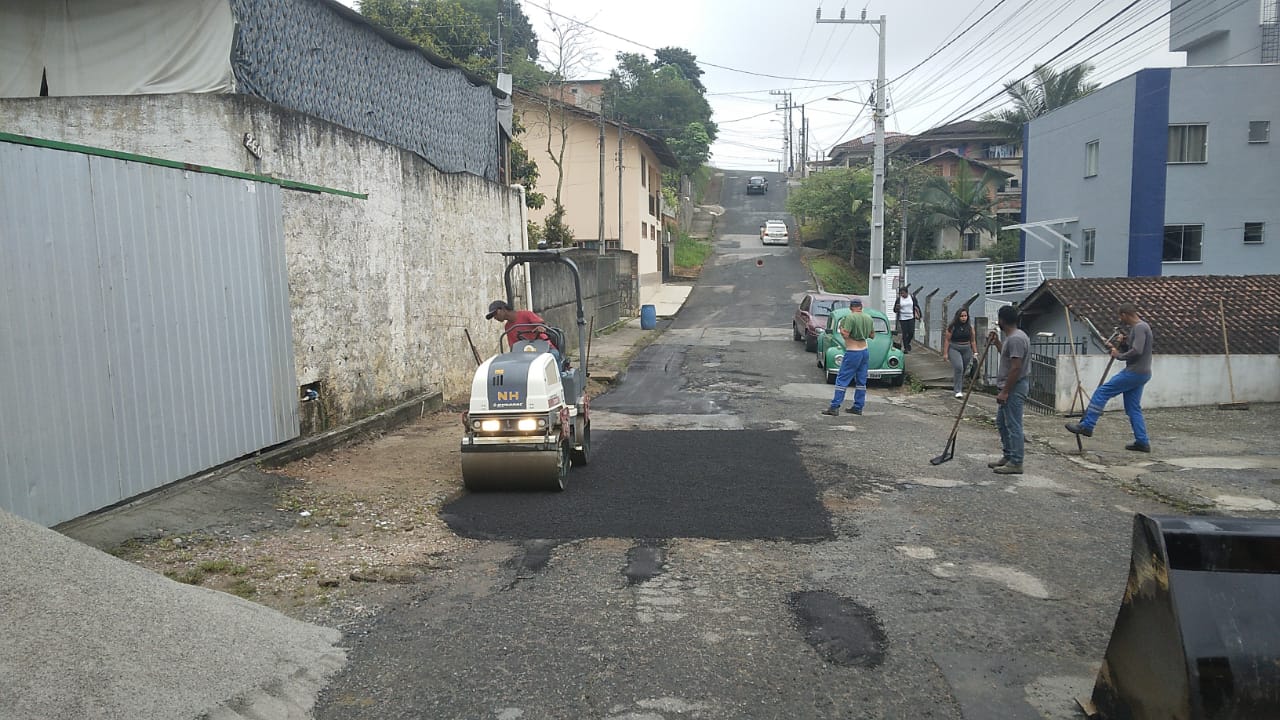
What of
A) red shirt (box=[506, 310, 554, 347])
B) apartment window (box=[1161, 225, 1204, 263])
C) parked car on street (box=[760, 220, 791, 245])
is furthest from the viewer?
parked car on street (box=[760, 220, 791, 245])

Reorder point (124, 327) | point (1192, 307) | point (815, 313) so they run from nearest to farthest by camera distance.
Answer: point (124, 327), point (1192, 307), point (815, 313)

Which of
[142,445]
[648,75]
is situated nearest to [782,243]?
[648,75]

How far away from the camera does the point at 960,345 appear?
17.1 m

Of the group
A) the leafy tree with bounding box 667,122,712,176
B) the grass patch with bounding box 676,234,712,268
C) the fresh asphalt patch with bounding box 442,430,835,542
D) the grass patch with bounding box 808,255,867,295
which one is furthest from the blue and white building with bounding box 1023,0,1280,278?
the leafy tree with bounding box 667,122,712,176

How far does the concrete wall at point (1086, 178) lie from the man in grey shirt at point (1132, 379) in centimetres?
1910

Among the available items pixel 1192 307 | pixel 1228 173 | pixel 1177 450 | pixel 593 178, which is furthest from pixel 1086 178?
pixel 1177 450

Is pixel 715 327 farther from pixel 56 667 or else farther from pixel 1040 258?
pixel 56 667

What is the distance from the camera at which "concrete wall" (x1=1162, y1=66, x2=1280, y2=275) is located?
88.7 feet

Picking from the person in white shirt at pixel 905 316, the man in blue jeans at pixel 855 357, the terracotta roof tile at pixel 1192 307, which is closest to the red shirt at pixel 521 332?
the man in blue jeans at pixel 855 357

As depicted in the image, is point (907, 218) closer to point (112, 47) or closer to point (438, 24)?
point (438, 24)

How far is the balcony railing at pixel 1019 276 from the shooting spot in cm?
3250

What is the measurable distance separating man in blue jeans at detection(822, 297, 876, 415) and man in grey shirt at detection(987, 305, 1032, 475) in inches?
155

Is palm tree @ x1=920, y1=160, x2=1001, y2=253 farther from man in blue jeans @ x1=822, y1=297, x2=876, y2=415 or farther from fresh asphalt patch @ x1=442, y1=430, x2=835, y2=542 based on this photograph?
fresh asphalt patch @ x1=442, y1=430, x2=835, y2=542

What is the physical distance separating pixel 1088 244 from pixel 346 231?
27.1 m
